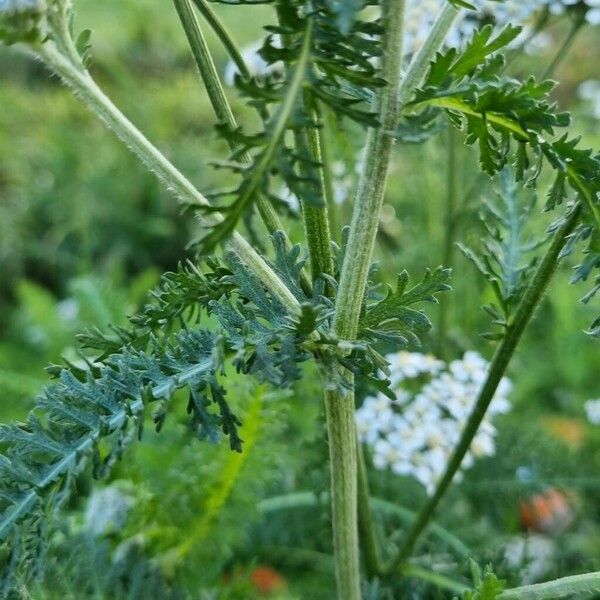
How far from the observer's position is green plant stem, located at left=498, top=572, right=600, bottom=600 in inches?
21.2

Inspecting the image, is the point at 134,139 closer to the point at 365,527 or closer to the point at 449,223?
the point at 365,527

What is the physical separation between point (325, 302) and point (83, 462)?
0.53 ft

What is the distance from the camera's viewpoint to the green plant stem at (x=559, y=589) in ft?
1.77

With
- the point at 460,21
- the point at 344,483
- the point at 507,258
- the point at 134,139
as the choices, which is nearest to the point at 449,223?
the point at 460,21

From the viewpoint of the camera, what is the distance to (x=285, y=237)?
0.55 m

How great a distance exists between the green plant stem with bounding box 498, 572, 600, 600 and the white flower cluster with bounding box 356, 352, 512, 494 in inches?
11.2

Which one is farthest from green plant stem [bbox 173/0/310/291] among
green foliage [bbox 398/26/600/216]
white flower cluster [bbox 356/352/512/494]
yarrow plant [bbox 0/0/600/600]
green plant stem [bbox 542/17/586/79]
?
green plant stem [bbox 542/17/586/79]

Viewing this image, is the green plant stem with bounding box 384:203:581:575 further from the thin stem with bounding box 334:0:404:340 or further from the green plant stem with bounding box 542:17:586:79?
the green plant stem with bounding box 542:17:586:79

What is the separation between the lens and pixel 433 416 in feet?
2.85

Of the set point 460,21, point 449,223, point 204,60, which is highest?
point 460,21

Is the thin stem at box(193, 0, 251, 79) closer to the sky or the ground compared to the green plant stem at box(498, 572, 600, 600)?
closer to the sky

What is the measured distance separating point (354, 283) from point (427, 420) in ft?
1.28

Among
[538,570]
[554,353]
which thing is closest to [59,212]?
[554,353]

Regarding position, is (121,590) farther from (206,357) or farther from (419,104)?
(419,104)
